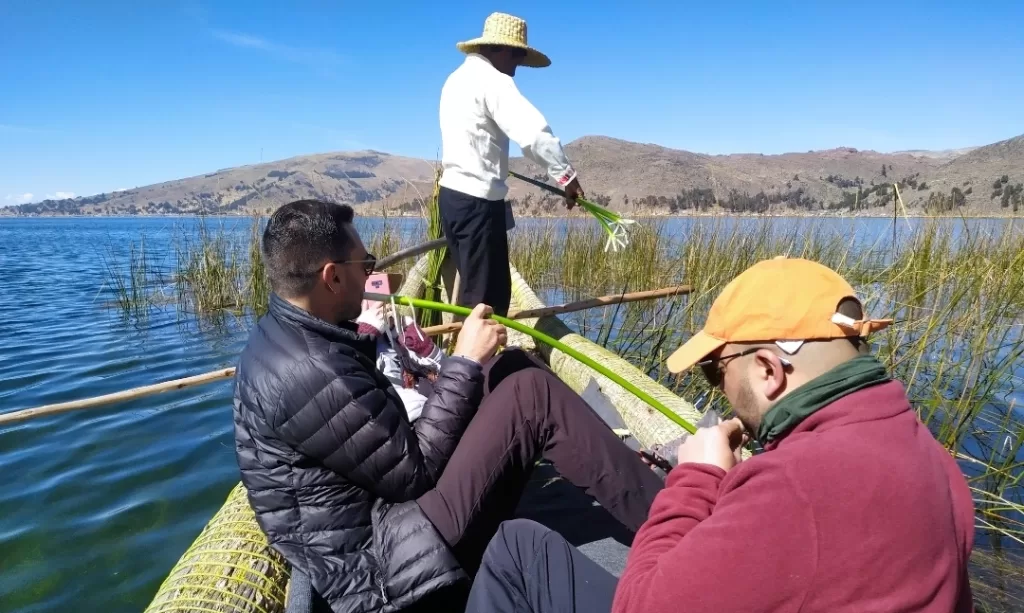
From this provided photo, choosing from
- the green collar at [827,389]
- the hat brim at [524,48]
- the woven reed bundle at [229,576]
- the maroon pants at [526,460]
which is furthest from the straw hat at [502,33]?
the green collar at [827,389]

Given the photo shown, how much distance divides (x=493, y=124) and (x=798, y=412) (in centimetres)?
325

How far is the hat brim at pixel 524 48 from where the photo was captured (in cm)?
390

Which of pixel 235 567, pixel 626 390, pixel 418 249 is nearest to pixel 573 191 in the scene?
pixel 418 249

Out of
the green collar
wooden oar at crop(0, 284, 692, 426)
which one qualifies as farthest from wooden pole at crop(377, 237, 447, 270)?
the green collar

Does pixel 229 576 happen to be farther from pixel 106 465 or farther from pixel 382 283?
pixel 106 465

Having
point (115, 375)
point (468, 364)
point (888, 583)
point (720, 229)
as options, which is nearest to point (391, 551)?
point (468, 364)

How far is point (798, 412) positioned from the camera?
1.03 meters

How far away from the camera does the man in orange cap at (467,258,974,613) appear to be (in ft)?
2.77

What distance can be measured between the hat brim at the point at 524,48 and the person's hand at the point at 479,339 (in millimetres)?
2347

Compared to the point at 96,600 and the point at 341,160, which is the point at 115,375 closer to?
the point at 96,600

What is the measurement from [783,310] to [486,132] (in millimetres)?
3104

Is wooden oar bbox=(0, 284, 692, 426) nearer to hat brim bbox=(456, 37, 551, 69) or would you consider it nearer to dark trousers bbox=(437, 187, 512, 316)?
dark trousers bbox=(437, 187, 512, 316)

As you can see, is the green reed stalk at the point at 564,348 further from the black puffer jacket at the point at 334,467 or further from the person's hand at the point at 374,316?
the black puffer jacket at the point at 334,467

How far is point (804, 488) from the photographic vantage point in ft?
2.86
